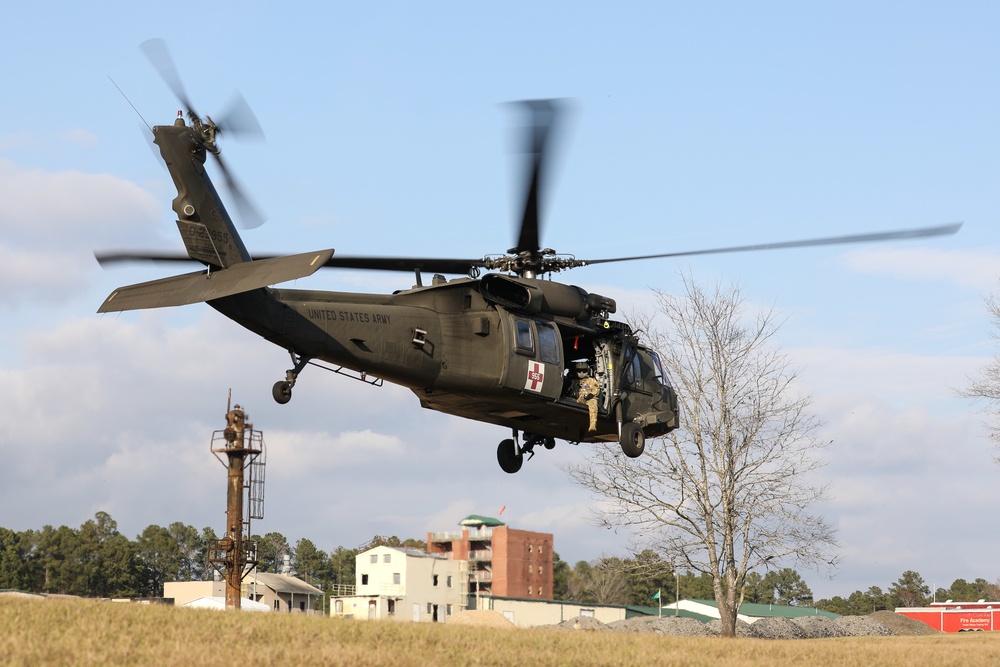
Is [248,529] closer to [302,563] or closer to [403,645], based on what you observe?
[403,645]

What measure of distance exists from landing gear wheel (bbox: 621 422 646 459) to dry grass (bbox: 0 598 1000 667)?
4.00m

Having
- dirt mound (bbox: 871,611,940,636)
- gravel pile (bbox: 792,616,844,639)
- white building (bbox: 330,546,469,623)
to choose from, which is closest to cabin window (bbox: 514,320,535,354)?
gravel pile (bbox: 792,616,844,639)

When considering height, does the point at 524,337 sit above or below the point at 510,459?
above

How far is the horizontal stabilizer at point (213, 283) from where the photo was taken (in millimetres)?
16828

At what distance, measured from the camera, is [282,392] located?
18.3 metres

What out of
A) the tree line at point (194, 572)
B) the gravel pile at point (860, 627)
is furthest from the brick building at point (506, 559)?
the gravel pile at point (860, 627)

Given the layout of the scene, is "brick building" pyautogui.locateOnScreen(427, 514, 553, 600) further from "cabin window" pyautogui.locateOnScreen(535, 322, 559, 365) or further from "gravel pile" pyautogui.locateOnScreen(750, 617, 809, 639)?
"cabin window" pyautogui.locateOnScreen(535, 322, 559, 365)

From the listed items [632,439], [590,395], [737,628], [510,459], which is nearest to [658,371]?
[632,439]

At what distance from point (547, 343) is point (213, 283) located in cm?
747

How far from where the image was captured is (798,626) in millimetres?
43312

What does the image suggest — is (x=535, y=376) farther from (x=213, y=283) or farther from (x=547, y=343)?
(x=213, y=283)

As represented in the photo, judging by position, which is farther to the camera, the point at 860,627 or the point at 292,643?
the point at 860,627

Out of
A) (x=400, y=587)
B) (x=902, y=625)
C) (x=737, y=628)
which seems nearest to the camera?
(x=737, y=628)

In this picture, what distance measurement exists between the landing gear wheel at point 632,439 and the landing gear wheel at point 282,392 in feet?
28.1
